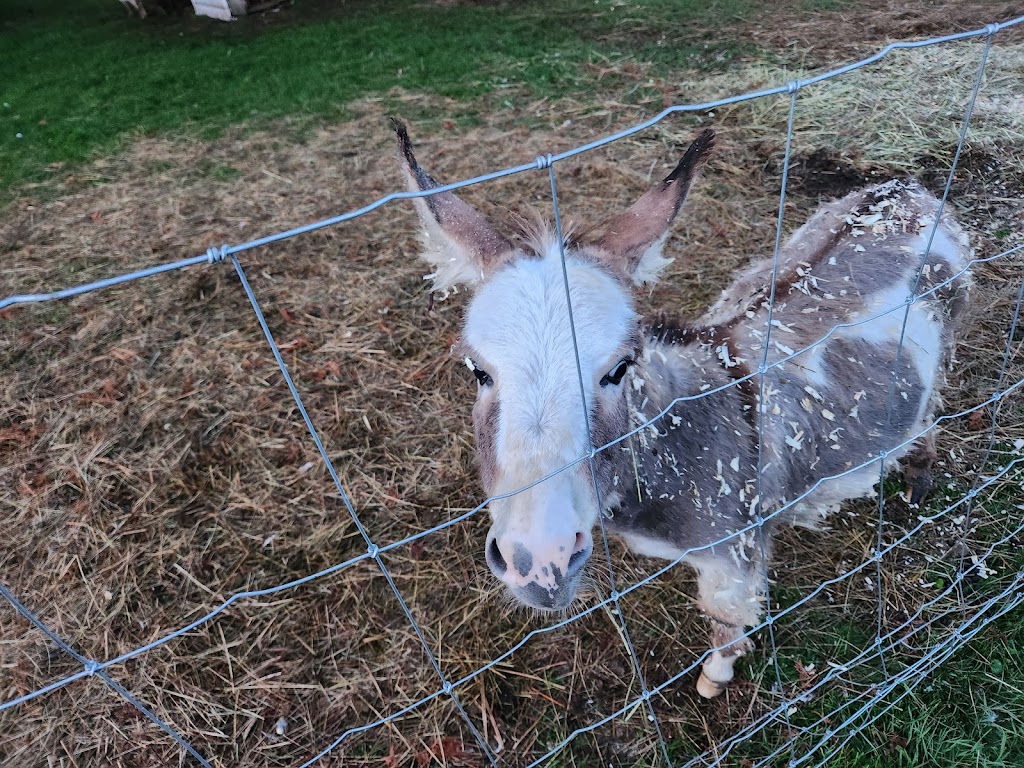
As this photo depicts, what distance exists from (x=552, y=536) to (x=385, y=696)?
1591 millimetres

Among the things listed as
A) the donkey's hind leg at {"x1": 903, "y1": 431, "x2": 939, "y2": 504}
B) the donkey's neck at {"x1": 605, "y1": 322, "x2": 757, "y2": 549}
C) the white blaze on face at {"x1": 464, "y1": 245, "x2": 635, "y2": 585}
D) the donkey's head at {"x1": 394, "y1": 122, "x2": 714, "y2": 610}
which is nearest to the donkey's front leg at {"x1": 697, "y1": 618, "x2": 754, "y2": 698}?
the donkey's neck at {"x1": 605, "y1": 322, "x2": 757, "y2": 549}

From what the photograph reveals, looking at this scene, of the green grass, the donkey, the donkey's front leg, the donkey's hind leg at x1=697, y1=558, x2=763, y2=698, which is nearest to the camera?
the donkey

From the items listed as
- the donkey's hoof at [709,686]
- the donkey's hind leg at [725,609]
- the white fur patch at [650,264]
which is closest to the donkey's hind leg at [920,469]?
the donkey's hind leg at [725,609]

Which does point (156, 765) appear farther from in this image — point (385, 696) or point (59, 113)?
point (59, 113)

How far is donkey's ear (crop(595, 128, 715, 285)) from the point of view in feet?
7.04

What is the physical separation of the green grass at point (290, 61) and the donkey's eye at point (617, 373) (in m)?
5.72

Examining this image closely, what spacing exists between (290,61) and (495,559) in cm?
863

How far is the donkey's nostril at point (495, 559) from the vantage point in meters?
1.64

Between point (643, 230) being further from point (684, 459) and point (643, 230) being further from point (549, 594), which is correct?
point (549, 594)

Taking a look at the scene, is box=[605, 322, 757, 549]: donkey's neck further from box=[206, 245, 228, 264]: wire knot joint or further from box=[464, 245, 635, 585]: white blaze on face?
box=[206, 245, 228, 264]: wire knot joint

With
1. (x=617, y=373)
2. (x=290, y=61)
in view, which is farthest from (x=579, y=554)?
(x=290, y=61)

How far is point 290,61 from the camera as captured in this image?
8.23 m

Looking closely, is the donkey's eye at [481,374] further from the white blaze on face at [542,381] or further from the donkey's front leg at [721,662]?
the donkey's front leg at [721,662]

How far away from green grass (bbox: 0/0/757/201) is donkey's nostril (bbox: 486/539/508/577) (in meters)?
6.23
